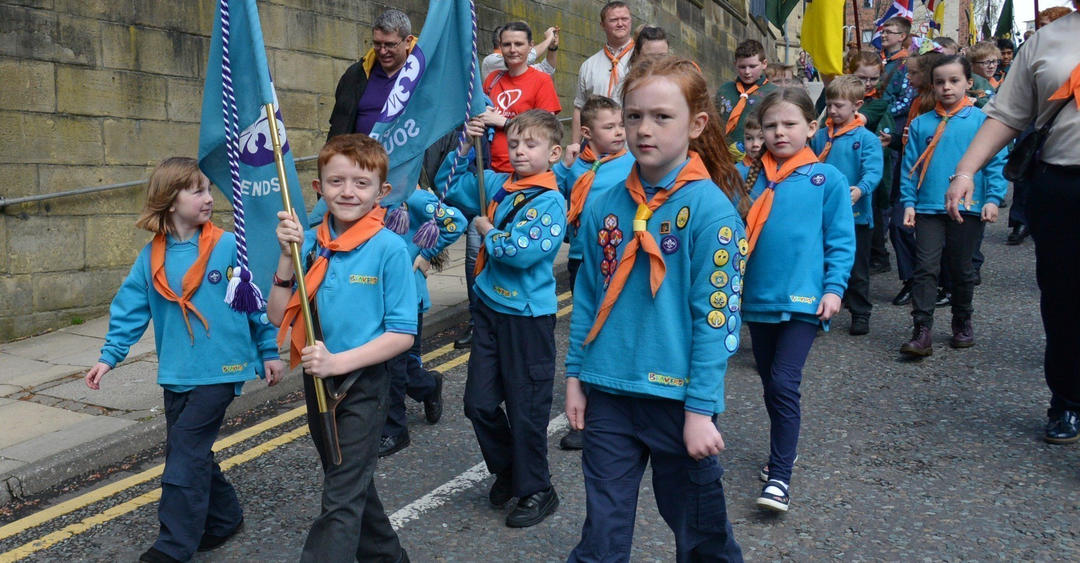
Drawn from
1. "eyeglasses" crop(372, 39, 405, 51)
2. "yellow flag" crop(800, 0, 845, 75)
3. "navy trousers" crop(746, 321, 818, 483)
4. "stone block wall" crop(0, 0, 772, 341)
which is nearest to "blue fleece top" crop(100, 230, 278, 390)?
"navy trousers" crop(746, 321, 818, 483)

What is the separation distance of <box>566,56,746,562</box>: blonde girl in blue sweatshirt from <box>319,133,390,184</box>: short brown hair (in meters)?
0.89

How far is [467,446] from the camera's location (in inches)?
209

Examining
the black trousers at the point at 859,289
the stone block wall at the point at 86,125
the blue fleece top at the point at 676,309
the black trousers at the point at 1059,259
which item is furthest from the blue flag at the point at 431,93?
the stone block wall at the point at 86,125

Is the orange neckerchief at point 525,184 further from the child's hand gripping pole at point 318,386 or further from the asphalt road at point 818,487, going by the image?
the child's hand gripping pole at point 318,386

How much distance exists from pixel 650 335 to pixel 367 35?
866 centimetres

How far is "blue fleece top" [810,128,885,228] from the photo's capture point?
300 inches

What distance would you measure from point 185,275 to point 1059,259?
3666mm

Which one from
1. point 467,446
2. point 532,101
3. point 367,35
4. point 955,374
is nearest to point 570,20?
point 367,35

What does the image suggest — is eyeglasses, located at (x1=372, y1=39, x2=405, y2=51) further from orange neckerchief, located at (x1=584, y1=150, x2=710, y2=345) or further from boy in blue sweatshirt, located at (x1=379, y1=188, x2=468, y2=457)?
orange neckerchief, located at (x1=584, y1=150, x2=710, y2=345)

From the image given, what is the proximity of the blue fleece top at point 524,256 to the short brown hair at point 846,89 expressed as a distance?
407 centimetres

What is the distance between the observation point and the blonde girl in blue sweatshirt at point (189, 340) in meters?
3.90

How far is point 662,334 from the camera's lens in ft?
9.73

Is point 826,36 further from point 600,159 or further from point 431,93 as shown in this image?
point 431,93

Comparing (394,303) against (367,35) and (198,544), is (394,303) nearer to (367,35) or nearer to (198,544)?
(198,544)
